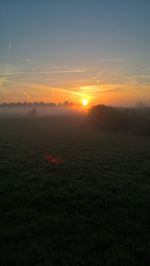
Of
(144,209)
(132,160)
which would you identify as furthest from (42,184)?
(132,160)

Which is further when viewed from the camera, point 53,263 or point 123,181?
point 123,181

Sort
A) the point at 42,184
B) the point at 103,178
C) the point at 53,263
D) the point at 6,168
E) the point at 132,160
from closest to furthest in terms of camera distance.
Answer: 1. the point at 53,263
2. the point at 42,184
3. the point at 103,178
4. the point at 6,168
5. the point at 132,160

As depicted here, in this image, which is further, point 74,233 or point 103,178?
point 103,178

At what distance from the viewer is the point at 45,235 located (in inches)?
305

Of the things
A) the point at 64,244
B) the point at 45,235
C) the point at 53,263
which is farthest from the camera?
the point at 45,235

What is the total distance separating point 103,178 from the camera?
14266 millimetres

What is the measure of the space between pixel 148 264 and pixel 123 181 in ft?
→ 24.1

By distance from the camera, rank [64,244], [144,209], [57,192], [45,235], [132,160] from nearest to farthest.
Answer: [64,244], [45,235], [144,209], [57,192], [132,160]

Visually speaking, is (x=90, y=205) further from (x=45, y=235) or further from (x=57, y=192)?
(x=45, y=235)

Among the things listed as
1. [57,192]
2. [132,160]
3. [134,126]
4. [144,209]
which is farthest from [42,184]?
[134,126]

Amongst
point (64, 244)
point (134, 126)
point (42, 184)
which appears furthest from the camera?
point (134, 126)

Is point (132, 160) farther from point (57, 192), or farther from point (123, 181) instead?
point (57, 192)

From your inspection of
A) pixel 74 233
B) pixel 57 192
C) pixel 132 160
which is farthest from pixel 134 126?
pixel 74 233

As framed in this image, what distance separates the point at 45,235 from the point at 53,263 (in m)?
1.42
